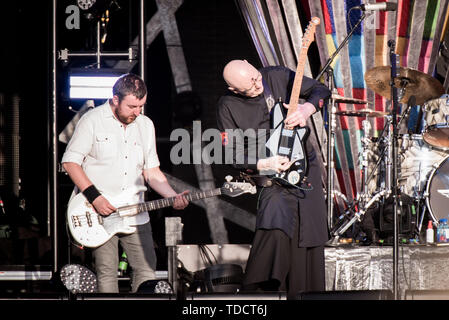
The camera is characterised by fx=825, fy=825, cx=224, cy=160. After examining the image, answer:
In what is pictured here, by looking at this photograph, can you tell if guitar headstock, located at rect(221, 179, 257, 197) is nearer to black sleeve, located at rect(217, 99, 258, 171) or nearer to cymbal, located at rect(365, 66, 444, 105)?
black sleeve, located at rect(217, 99, 258, 171)

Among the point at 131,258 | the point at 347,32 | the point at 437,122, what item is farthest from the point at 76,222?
the point at 437,122

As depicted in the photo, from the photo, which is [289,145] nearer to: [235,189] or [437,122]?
[235,189]

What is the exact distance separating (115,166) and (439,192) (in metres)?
3.41

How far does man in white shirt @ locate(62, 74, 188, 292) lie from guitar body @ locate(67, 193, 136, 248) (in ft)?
0.19

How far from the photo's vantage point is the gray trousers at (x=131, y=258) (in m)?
5.74

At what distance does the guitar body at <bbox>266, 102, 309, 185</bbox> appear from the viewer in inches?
209

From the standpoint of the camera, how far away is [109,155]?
5828 millimetres

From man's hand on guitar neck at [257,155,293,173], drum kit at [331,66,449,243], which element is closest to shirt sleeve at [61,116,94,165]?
man's hand on guitar neck at [257,155,293,173]

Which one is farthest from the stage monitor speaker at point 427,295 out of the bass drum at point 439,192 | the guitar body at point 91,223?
the bass drum at point 439,192

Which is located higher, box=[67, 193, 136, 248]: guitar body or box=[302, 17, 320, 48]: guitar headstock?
box=[302, 17, 320, 48]: guitar headstock

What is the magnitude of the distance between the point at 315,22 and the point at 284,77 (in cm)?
61

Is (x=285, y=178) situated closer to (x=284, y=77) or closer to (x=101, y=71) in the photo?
(x=284, y=77)

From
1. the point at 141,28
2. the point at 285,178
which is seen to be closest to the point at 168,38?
the point at 141,28

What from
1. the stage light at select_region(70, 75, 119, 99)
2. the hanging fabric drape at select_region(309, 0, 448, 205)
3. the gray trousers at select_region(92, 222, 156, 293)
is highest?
the hanging fabric drape at select_region(309, 0, 448, 205)
